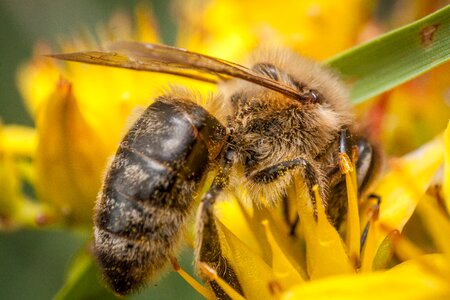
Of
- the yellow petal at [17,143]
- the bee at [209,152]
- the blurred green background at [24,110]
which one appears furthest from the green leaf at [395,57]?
the blurred green background at [24,110]

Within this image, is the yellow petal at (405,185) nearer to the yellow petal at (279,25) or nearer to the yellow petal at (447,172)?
the yellow petal at (447,172)

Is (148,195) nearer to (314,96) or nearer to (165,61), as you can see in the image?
(165,61)

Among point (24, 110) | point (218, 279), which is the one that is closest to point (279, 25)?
point (24, 110)

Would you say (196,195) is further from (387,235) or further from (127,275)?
(387,235)

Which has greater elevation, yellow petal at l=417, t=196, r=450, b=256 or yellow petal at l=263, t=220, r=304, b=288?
yellow petal at l=417, t=196, r=450, b=256

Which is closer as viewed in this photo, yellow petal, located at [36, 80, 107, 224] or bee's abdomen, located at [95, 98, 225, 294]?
bee's abdomen, located at [95, 98, 225, 294]

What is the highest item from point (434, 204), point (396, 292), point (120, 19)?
point (120, 19)

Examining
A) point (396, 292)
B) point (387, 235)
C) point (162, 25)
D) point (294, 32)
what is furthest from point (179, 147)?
point (162, 25)

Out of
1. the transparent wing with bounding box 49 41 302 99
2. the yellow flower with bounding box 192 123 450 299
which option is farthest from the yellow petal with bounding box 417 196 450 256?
the transparent wing with bounding box 49 41 302 99

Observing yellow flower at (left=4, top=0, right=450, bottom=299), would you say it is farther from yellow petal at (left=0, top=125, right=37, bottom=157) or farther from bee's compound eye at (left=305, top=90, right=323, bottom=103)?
bee's compound eye at (left=305, top=90, right=323, bottom=103)
